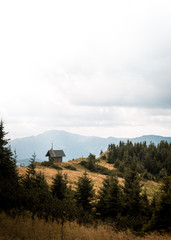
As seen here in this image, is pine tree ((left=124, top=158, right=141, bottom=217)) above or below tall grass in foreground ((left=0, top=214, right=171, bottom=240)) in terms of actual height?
below

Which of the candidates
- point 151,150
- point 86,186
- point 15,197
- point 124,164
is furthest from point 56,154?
point 151,150

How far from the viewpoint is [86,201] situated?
16.3 meters

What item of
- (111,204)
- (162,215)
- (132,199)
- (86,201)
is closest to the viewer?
(162,215)

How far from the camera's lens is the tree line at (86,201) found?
357 inches

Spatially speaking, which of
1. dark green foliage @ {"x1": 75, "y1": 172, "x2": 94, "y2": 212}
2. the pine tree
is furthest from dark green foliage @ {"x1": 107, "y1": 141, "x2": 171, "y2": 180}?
dark green foliage @ {"x1": 75, "y1": 172, "x2": 94, "y2": 212}

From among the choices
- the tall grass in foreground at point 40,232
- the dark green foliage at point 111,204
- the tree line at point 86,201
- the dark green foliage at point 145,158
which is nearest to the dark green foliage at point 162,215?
the tree line at point 86,201

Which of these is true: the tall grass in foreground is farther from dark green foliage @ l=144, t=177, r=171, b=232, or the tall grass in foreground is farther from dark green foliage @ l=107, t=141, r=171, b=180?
dark green foliage @ l=107, t=141, r=171, b=180

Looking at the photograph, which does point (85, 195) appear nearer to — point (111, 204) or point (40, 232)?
point (111, 204)

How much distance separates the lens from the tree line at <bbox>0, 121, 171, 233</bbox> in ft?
29.8

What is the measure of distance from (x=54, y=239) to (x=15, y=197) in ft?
13.2

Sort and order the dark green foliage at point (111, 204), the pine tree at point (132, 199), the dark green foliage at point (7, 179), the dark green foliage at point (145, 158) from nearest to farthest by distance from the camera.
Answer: the dark green foliage at point (7, 179)
the dark green foliage at point (111, 204)
the pine tree at point (132, 199)
the dark green foliage at point (145, 158)

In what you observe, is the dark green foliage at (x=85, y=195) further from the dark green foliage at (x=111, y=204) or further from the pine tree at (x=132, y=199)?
the pine tree at (x=132, y=199)

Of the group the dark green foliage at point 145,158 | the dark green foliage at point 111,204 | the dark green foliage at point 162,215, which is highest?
the dark green foliage at point 162,215

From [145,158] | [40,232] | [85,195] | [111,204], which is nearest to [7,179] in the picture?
[85,195]
